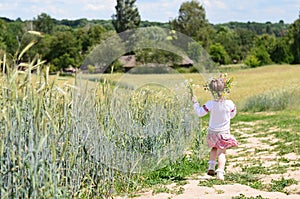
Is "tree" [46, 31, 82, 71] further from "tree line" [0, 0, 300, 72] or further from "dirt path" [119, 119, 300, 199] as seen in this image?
"dirt path" [119, 119, 300, 199]

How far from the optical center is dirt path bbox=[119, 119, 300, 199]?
5266 millimetres

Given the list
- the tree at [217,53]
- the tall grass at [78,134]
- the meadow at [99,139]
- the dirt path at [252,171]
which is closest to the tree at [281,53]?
the tree at [217,53]

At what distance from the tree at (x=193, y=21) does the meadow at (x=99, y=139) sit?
31840mm

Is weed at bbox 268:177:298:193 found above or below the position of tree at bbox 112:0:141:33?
below

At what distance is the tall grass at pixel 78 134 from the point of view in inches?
137

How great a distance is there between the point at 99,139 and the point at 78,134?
1.58 feet

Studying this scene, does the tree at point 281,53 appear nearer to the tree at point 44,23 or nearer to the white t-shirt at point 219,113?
the tree at point 44,23

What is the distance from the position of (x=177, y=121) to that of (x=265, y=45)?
177 feet

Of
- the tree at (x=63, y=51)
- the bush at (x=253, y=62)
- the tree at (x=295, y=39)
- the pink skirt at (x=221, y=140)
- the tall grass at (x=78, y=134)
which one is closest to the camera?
the tall grass at (x=78, y=134)

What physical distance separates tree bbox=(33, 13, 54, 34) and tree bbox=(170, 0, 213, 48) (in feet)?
106

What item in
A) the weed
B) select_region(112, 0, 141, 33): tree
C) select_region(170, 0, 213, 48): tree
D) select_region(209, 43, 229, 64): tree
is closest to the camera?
the weed

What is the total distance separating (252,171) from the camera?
6.75 meters

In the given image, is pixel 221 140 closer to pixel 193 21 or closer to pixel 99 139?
pixel 99 139

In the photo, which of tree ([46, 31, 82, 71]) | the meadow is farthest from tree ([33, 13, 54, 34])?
the meadow
